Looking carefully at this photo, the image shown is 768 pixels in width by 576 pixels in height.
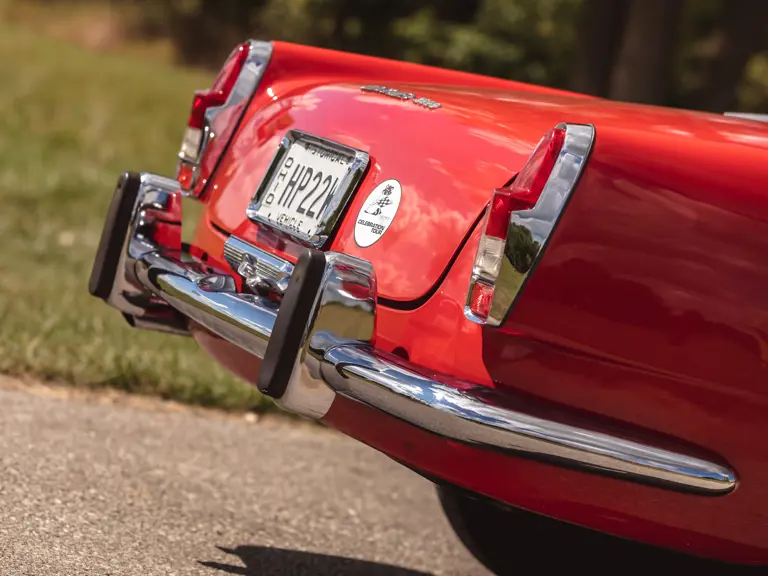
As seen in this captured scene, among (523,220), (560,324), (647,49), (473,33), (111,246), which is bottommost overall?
(111,246)

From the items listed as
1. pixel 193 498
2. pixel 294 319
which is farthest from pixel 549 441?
pixel 193 498

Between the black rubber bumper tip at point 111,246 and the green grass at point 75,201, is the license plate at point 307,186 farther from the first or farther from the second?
the green grass at point 75,201

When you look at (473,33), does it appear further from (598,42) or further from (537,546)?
(537,546)

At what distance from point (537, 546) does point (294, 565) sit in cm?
63

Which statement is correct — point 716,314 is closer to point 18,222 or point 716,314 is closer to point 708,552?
point 708,552

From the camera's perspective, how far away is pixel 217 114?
3.12 m

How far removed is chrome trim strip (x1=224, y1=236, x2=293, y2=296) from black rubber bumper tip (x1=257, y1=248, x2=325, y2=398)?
294mm

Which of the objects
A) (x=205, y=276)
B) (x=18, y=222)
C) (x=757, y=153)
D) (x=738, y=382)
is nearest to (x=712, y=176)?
(x=757, y=153)

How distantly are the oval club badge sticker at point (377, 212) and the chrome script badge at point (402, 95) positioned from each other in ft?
0.72

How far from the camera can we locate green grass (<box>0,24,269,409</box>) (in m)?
4.31

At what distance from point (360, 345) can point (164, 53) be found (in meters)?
19.5

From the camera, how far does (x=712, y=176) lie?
2049 mm

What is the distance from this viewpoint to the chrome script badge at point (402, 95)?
8.43 ft

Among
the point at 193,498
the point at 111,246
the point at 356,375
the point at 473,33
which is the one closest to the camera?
the point at 356,375
